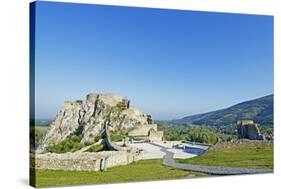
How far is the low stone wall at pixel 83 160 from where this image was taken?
996cm

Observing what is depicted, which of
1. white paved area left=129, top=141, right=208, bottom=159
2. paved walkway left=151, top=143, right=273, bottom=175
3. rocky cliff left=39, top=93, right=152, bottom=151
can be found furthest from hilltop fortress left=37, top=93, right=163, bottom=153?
paved walkway left=151, top=143, right=273, bottom=175

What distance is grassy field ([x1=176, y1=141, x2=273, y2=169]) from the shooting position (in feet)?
36.9

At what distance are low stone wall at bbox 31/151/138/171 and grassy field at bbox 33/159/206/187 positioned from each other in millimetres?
68

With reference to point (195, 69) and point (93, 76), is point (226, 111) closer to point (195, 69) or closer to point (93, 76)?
point (195, 69)

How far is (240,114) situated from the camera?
11.5 m

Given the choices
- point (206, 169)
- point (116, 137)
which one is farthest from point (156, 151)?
point (206, 169)

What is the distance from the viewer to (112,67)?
34.3 feet

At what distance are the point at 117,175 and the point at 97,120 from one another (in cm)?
84

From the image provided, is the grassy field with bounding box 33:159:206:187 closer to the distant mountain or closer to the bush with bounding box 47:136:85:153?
the bush with bounding box 47:136:85:153

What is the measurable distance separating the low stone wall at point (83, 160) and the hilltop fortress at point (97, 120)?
0.55ft

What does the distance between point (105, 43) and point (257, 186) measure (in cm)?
296

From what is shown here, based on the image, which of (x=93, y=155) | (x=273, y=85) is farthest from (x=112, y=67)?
(x=273, y=85)

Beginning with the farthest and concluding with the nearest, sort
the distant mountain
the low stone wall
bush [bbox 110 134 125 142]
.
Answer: the distant mountain < bush [bbox 110 134 125 142] < the low stone wall

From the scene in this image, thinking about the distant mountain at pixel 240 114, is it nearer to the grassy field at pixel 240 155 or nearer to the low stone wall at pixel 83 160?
the grassy field at pixel 240 155
